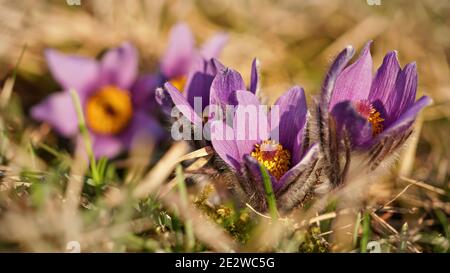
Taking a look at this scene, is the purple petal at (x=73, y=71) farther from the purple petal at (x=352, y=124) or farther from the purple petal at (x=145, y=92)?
the purple petal at (x=352, y=124)

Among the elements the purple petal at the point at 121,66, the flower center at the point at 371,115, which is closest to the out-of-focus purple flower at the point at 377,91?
the flower center at the point at 371,115

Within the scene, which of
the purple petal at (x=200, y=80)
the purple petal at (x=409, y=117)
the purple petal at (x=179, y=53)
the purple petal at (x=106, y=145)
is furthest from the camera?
the purple petal at (x=179, y=53)

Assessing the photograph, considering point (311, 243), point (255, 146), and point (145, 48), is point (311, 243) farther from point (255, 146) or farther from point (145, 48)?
point (145, 48)

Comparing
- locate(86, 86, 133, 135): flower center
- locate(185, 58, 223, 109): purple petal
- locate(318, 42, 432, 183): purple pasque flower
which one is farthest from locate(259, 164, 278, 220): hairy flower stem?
locate(86, 86, 133, 135): flower center
